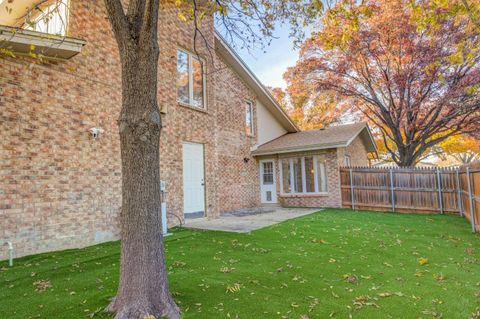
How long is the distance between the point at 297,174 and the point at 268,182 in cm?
150

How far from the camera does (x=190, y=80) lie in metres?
10.1

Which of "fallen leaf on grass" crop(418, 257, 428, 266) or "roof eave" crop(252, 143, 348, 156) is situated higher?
"roof eave" crop(252, 143, 348, 156)

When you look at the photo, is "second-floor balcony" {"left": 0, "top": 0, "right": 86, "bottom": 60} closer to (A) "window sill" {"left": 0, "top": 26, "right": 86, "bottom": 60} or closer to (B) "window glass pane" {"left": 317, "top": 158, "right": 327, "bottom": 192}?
(A) "window sill" {"left": 0, "top": 26, "right": 86, "bottom": 60}

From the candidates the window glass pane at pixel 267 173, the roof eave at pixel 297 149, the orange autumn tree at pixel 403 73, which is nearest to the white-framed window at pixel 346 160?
the roof eave at pixel 297 149

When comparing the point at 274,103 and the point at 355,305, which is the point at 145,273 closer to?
the point at 355,305

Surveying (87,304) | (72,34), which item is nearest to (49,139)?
(72,34)

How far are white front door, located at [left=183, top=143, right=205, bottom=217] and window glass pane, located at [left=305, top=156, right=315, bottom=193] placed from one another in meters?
5.73

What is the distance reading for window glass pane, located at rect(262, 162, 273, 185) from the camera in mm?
14898

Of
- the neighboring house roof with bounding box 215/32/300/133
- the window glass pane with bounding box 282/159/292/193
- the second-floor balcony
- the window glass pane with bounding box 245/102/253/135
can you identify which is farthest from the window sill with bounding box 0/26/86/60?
the window glass pane with bounding box 282/159/292/193

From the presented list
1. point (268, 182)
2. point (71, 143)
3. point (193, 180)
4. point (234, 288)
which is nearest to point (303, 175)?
point (268, 182)

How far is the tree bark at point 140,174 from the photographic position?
3.11 metres

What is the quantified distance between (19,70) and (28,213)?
8.83ft

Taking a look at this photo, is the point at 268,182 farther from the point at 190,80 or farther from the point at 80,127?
the point at 80,127

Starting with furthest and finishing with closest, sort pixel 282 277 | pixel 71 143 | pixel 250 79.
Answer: pixel 250 79, pixel 71 143, pixel 282 277
